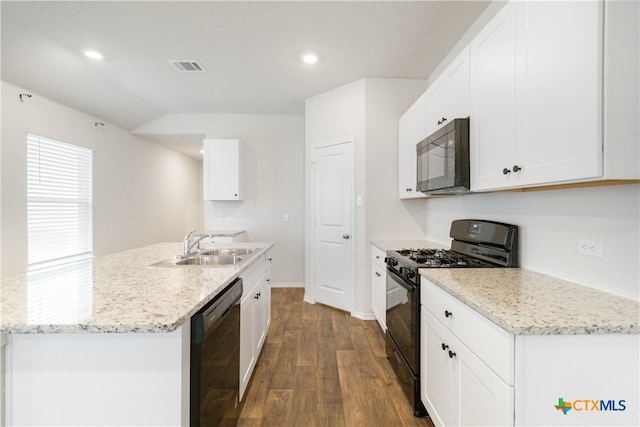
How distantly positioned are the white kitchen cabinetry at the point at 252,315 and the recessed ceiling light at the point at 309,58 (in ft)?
6.68

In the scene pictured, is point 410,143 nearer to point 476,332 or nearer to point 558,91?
point 558,91

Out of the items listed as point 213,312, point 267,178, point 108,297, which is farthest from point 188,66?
point 213,312

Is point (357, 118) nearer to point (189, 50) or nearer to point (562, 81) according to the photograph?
point (189, 50)

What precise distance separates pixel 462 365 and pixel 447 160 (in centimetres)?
126

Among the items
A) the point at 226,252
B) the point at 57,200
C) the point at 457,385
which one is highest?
the point at 57,200

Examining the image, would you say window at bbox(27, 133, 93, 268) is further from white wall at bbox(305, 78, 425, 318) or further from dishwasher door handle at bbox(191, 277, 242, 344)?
white wall at bbox(305, 78, 425, 318)

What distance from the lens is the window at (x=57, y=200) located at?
3158 millimetres

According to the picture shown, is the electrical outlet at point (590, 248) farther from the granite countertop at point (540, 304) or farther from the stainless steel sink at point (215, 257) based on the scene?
the stainless steel sink at point (215, 257)

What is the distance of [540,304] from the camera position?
109 cm

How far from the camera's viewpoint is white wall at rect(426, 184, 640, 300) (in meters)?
1.14

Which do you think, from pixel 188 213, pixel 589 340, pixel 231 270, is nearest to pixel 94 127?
pixel 188 213

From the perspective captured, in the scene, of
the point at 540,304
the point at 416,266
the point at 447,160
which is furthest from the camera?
the point at 447,160

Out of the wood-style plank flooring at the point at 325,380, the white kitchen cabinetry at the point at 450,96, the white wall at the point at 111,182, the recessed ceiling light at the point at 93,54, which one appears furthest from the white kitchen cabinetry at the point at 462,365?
the white wall at the point at 111,182

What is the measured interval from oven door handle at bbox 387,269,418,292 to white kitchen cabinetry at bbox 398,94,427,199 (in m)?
0.86
